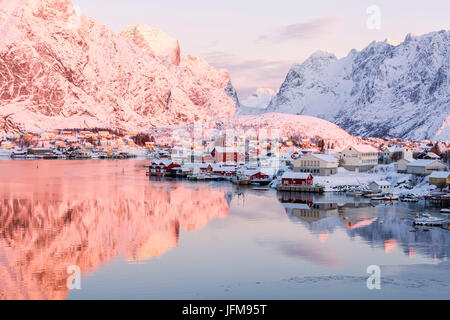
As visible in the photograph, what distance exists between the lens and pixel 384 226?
43688 mm

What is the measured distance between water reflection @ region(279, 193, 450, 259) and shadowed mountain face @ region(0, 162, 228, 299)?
28.0ft

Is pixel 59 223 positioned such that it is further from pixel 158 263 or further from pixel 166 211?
pixel 158 263

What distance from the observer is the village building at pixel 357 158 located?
280 ft

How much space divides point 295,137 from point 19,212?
463ft

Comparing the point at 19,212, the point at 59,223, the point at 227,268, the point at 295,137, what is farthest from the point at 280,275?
the point at 295,137

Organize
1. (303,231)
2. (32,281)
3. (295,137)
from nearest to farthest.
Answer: (32,281) → (303,231) → (295,137)

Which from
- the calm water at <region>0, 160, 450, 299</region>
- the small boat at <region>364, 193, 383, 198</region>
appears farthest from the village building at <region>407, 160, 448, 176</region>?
the calm water at <region>0, 160, 450, 299</region>

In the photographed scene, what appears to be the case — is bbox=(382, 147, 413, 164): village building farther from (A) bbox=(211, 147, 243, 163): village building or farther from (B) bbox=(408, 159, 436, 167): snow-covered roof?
(A) bbox=(211, 147, 243, 163): village building

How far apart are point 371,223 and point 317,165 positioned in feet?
106

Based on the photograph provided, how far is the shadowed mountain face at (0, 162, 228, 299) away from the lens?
29422 millimetres

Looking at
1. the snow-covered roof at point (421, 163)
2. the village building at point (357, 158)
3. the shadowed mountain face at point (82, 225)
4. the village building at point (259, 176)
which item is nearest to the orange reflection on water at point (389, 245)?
the shadowed mountain face at point (82, 225)

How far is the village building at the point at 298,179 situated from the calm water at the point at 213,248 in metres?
9.95

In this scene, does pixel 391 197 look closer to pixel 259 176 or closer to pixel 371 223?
pixel 371 223

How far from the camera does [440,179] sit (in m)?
62.6
